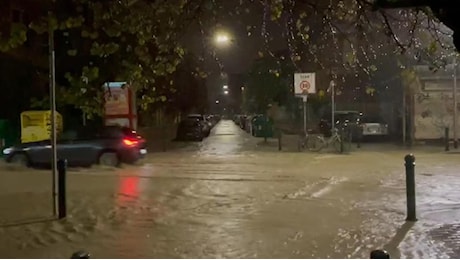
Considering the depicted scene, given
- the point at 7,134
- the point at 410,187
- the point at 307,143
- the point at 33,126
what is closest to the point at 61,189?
the point at 410,187

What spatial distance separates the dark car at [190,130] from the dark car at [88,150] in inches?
749

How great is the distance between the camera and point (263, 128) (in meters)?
40.9

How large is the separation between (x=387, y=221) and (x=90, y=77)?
5.34m

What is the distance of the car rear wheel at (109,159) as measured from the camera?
70.8 ft

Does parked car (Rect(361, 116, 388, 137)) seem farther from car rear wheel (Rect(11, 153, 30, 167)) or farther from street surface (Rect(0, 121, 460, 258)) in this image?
car rear wheel (Rect(11, 153, 30, 167))

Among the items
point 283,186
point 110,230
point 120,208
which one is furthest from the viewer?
point 283,186

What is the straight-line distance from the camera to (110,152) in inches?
853

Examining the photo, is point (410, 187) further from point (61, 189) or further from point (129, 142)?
point (129, 142)

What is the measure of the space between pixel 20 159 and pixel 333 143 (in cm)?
1289

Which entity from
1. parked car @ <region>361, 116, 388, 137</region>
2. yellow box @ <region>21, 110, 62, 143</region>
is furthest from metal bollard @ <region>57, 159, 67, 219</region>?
parked car @ <region>361, 116, 388, 137</region>

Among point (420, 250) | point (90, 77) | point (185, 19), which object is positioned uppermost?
point (185, 19)

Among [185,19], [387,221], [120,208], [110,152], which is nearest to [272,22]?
[185,19]

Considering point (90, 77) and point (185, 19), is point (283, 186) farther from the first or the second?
point (185, 19)

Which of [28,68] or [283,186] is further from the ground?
[28,68]
